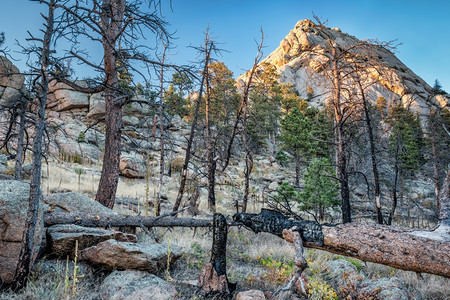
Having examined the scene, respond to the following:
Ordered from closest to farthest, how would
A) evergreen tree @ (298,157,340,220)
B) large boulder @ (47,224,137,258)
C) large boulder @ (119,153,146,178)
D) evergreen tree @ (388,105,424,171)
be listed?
large boulder @ (47,224,137,258), evergreen tree @ (388,105,424,171), evergreen tree @ (298,157,340,220), large boulder @ (119,153,146,178)

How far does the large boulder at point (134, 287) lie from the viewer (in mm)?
2869

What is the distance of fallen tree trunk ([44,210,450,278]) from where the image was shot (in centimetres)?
292

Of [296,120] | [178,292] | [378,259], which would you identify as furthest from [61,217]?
[296,120]

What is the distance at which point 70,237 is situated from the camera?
3.67m

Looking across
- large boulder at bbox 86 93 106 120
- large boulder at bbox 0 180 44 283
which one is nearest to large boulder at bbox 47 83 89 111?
large boulder at bbox 86 93 106 120

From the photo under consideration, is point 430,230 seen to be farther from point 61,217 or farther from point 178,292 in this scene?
point 61,217

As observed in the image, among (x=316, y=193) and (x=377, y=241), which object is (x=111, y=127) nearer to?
(x=377, y=241)

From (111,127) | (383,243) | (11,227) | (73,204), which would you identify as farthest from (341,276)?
(111,127)

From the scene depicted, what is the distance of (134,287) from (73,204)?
293 cm

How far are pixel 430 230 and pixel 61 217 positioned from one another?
560 cm

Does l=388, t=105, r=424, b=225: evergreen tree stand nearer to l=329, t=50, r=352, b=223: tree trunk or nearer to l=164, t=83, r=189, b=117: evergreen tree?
l=329, t=50, r=352, b=223: tree trunk

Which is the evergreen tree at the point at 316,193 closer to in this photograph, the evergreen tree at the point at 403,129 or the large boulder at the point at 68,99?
the evergreen tree at the point at 403,129

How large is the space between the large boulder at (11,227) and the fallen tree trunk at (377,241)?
9.07 feet

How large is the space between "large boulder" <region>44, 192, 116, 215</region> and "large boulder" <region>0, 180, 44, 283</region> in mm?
1808
